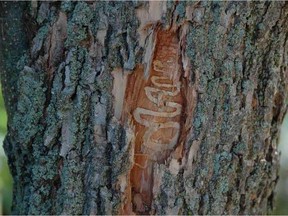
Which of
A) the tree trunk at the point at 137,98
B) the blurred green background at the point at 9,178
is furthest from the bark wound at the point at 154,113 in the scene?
the blurred green background at the point at 9,178

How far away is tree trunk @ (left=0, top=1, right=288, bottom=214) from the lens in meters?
1.21

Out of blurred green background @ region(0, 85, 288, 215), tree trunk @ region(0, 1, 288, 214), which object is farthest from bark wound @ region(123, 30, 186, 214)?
blurred green background @ region(0, 85, 288, 215)

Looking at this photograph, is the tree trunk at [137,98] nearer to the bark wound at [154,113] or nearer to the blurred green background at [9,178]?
the bark wound at [154,113]

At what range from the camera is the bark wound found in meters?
1.23

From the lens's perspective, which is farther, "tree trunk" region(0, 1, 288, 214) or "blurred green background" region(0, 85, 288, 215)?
"blurred green background" region(0, 85, 288, 215)

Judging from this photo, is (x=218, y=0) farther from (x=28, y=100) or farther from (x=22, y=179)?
(x=22, y=179)

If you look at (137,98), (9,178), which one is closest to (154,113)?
(137,98)

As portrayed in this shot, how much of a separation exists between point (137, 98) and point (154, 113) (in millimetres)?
51

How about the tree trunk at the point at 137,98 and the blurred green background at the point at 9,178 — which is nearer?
the tree trunk at the point at 137,98

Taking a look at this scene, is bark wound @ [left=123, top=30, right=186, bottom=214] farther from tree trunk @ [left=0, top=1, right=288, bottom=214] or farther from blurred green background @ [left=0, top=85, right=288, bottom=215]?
blurred green background @ [left=0, top=85, right=288, bottom=215]

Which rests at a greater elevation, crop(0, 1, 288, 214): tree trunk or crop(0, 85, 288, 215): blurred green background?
crop(0, 1, 288, 214): tree trunk

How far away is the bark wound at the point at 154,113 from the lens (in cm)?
123

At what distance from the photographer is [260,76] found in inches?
52.4

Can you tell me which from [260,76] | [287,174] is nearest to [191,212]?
[260,76]
